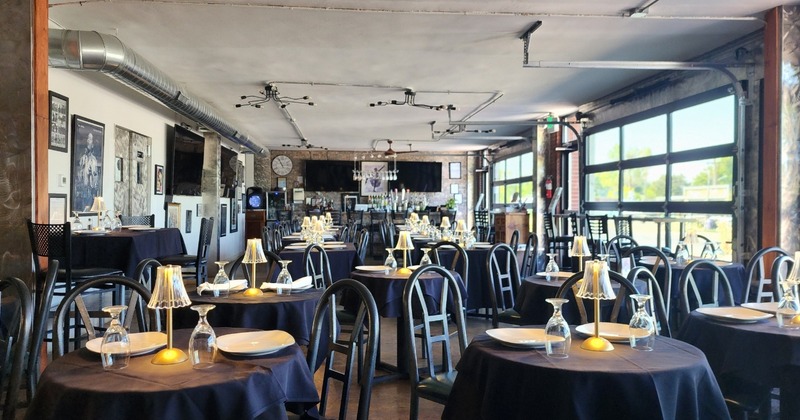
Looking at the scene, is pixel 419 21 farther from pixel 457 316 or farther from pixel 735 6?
pixel 457 316

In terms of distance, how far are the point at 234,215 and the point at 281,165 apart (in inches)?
136

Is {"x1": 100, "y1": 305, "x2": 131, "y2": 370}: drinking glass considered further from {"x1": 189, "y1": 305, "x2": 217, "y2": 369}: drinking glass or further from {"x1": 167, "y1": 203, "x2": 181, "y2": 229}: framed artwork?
{"x1": 167, "y1": 203, "x2": 181, "y2": 229}: framed artwork

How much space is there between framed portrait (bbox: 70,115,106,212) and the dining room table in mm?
6934

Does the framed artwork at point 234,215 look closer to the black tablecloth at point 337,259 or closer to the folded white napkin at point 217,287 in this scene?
the black tablecloth at point 337,259

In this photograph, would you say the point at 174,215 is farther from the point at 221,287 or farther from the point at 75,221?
the point at 221,287

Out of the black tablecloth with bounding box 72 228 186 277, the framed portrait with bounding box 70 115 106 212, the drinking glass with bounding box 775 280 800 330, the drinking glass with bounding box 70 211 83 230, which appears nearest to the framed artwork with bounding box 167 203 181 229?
the framed portrait with bounding box 70 115 106 212

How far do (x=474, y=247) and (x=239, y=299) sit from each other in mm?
4178

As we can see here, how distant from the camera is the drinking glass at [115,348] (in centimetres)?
193

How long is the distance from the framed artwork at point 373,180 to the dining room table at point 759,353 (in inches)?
640

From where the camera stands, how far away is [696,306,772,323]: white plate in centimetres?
286

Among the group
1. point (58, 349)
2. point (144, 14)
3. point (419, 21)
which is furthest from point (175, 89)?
point (58, 349)

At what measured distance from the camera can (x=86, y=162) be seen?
723 centimetres

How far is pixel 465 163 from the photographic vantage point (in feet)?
64.2

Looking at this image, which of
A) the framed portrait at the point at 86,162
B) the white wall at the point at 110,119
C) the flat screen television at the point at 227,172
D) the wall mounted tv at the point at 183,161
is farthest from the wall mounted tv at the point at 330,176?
the framed portrait at the point at 86,162
